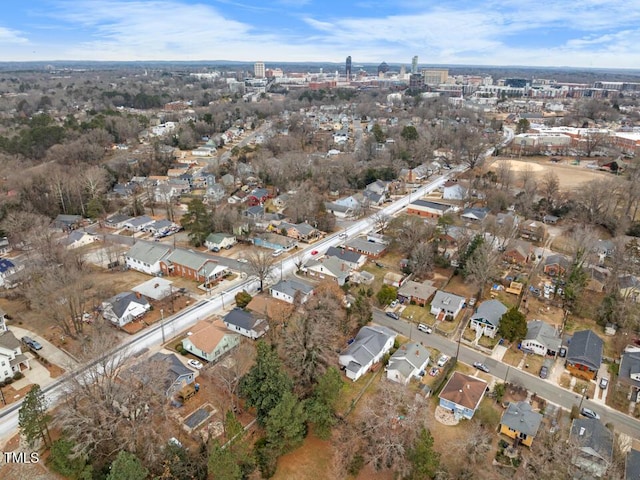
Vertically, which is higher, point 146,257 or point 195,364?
point 146,257

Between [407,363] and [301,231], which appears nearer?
[407,363]

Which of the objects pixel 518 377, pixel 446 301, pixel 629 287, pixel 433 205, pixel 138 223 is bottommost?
pixel 518 377

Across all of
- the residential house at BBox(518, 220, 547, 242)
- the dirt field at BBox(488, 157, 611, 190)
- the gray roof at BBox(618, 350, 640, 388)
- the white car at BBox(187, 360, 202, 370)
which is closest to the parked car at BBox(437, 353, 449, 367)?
the gray roof at BBox(618, 350, 640, 388)

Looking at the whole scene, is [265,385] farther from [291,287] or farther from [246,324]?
[291,287]

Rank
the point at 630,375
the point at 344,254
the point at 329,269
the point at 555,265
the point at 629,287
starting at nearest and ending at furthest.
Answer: the point at 630,375
the point at 629,287
the point at 329,269
the point at 555,265
the point at 344,254

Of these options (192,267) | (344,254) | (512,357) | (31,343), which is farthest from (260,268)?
(512,357)

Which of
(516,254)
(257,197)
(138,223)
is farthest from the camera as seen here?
(257,197)

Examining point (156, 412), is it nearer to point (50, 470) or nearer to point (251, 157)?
point (50, 470)
